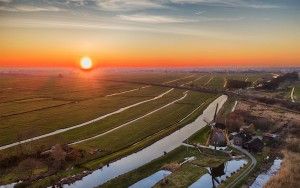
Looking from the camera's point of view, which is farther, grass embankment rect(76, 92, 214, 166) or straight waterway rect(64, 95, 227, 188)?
grass embankment rect(76, 92, 214, 166)

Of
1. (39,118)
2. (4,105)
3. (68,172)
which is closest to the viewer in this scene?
(68,172)

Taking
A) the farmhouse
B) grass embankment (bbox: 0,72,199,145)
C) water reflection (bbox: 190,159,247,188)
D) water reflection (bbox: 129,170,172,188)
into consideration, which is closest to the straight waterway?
water reflection (bbox: 129,170,172,188)

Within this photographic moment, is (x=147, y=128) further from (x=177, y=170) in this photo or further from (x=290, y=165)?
(x=290, y=165)

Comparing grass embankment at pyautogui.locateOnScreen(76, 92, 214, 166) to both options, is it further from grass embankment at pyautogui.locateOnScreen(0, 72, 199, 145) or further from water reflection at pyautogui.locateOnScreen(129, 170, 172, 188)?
grass embankment at pyautogui.locateOnScreen(0, 72, 199, 145)

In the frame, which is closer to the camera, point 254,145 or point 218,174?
point 218,174

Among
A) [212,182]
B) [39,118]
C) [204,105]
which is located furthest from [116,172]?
[204,105]

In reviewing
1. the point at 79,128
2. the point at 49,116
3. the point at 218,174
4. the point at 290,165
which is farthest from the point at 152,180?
the point at 49,116

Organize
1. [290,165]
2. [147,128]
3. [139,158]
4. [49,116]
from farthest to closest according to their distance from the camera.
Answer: [49,116]
[147,128]
[139,158]
[290,165]

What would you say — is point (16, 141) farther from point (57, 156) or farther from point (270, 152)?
point (270, 152)
